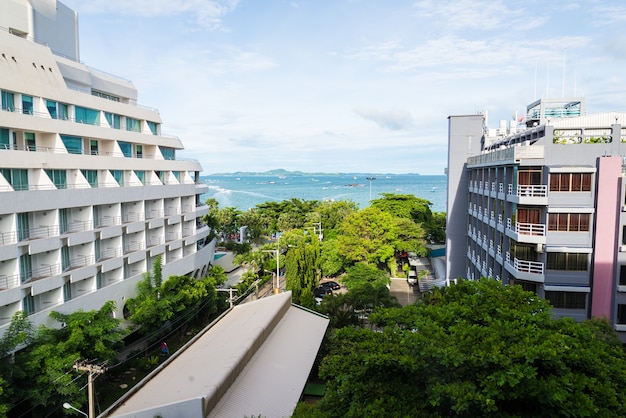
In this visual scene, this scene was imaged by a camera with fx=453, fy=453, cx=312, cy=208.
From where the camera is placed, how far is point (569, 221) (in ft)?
75.7

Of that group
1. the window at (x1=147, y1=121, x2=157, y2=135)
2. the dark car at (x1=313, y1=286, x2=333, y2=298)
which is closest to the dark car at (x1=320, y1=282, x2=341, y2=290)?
the dark car at (x1=313, y1=286, x2=333, y2=298)

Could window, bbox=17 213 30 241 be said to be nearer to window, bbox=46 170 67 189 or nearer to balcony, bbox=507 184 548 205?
window, bbox=46 170 67 189

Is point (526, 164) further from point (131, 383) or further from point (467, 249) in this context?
point (131, 383)

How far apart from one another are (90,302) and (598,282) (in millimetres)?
27445

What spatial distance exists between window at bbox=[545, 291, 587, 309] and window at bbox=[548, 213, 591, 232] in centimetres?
331

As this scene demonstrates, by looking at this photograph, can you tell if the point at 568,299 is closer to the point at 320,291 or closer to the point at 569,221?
the point at 569,221

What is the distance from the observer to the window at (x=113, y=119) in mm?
30094

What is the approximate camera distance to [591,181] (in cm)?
2267

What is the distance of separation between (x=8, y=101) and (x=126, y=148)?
9.58 meters

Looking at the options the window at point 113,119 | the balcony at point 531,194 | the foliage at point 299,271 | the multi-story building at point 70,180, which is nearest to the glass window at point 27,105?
the multi-story building at point 70,180

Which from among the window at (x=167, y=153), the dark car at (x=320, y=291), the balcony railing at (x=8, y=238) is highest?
the window at (x=167, y=153)

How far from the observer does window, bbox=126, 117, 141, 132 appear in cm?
3275

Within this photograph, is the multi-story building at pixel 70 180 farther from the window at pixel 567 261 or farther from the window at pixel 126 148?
the window at pixel 567 261

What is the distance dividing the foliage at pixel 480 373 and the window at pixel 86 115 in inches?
902
